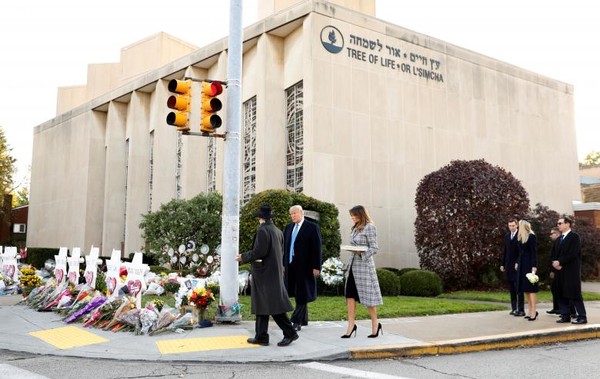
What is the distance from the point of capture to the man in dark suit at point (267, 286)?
7250 mm

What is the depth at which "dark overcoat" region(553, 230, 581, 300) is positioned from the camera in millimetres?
9609

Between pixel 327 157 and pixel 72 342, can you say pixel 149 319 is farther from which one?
pixel 327 157

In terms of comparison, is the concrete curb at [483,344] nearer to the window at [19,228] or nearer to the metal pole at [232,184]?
the metal pole at [232,184]

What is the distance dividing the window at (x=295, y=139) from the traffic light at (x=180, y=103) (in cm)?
1058

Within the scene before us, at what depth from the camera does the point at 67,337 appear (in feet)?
27.0

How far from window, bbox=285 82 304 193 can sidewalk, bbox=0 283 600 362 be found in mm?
10110

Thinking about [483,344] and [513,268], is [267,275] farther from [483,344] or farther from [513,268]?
[513,268]

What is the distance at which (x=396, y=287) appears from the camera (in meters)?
15.4

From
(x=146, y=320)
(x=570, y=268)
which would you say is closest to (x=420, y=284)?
(x=570, y=268)

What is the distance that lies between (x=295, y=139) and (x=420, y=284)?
23.5ft

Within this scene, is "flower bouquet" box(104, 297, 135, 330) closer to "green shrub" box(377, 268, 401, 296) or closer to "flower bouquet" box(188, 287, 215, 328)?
"flower bouquet" box(188, 287, 215, 328)

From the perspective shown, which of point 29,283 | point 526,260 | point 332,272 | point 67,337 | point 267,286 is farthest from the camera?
point 332,272

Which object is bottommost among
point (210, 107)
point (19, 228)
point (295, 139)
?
point (210, 107)

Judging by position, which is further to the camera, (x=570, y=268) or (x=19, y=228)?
(x=19, y=228)
